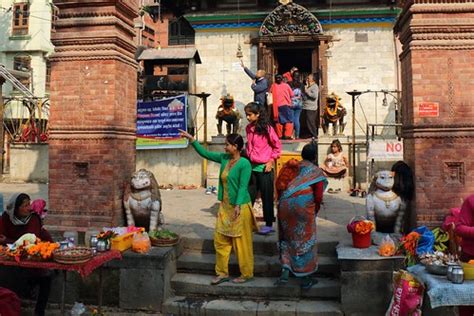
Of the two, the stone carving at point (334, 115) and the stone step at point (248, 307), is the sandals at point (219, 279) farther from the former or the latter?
the stone carving at point (334, 115)

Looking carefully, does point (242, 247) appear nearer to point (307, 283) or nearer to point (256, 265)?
point (256, 265)

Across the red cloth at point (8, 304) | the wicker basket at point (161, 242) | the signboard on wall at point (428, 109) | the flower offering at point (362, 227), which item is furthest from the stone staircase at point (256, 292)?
the signboard on wall at point (428, 109)

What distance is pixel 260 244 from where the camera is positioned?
5711 mm

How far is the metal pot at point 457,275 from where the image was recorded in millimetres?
3656

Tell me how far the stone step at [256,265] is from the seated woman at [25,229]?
1.65 meters

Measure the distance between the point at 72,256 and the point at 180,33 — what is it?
55.4 feet

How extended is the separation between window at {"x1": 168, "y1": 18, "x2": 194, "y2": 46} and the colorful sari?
620 inches

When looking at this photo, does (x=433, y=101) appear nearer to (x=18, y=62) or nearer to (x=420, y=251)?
(x=420, y=251)

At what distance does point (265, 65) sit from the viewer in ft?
50.1

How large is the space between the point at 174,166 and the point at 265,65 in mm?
5575

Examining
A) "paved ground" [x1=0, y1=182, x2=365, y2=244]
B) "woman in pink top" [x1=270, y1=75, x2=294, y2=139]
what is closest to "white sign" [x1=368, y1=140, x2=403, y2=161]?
"paved ground" [x1=0, y1=182, x2=365, y2=244]

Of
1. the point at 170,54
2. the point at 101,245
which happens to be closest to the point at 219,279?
the point at 101,245

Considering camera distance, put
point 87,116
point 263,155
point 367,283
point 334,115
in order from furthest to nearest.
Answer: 1. point 334,115
2. point 263,155
3. point 87,116
4. point 367,283

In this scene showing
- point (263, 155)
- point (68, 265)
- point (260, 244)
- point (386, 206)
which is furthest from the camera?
point (263, 155)
